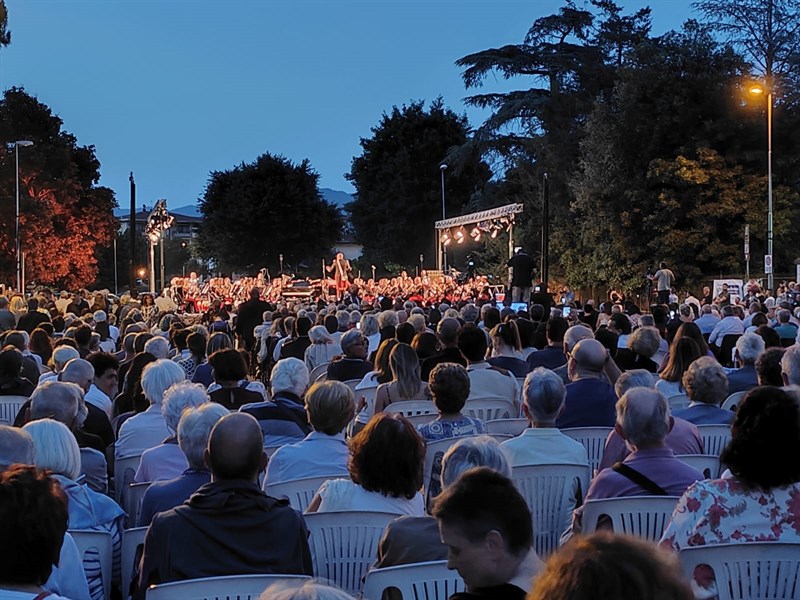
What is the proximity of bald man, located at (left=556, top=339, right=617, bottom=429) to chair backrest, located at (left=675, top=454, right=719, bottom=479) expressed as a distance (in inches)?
61.8

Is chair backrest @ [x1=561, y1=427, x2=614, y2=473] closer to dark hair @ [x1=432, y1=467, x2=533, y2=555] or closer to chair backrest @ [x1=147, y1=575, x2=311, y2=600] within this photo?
chair backrest @ [x1=147, y1=575, x2=311, y2=600]

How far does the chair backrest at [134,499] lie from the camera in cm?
497

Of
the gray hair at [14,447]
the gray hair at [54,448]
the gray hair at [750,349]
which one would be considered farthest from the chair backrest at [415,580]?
the gray hair at [750,349]

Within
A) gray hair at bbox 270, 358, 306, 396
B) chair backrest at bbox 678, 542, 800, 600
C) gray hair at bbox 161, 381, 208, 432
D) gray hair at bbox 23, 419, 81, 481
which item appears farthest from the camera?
gray hair at bbox 270, 358, 306, 396

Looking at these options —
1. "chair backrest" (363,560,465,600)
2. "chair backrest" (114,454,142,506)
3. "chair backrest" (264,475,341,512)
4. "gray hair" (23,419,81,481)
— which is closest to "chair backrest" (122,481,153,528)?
"chair backrest" (114,454,142,506)

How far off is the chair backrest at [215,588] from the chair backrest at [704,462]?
2.58 meters

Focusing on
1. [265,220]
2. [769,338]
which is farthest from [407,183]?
[769,338]

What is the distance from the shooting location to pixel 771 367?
6.77 metres

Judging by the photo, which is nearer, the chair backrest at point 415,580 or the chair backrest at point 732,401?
the chair backrest at point 415,580

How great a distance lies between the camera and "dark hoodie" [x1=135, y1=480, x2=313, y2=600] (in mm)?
3539

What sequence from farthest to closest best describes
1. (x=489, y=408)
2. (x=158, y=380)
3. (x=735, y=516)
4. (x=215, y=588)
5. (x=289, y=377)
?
1. (x=489, y=408)
2. (x=289, y=377)
3. (x=158, y=380)
4. (x=735, y=516)
5. (x=215, y=588)

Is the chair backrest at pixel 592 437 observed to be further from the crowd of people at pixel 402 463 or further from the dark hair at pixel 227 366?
the dark hair at pixel 227 366

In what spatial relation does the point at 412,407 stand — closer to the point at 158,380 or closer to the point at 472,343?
the point at 472,343

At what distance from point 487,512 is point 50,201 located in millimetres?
46879
